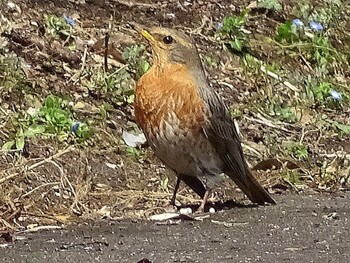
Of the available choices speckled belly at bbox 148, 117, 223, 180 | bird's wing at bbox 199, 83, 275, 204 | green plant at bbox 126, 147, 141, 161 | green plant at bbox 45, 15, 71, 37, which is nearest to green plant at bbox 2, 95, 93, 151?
green plant at bbox 126, 147, 141, 161

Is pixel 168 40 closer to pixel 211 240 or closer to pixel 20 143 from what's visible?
pixel 20 143

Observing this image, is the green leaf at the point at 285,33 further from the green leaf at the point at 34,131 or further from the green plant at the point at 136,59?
the green leaf at the point at 34,131

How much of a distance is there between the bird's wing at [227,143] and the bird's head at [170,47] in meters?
0.22

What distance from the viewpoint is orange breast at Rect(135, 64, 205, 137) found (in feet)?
22.1

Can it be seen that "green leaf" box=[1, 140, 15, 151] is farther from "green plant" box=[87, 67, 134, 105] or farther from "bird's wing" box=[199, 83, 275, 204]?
"green plant" box=[87, 67, 134, 105]

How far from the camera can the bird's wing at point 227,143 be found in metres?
6.90

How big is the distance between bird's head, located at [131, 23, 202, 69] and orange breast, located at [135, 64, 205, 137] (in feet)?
0.64

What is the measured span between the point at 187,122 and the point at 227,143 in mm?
473

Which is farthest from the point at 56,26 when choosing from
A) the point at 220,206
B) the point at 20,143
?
the point at 220,206

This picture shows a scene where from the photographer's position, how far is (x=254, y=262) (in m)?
5.08

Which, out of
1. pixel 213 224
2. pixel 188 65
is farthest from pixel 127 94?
pixel 213 224

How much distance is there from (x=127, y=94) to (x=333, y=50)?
2744 millimetres

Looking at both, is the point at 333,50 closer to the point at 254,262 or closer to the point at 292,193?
the point at 292,193

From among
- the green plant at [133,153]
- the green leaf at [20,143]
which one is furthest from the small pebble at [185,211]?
the green leaf at [20,143]
